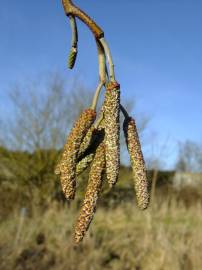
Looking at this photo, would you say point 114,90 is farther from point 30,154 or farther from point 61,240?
point 30,154

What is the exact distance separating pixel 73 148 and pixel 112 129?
8cm

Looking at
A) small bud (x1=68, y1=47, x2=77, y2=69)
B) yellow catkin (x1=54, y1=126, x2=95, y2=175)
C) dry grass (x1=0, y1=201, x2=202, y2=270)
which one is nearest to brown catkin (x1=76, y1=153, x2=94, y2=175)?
yellow catkin (x1=54, y1=126, x2=95, y2=175)

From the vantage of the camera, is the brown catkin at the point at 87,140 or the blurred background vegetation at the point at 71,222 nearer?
the brown catkin at the point at 87,140

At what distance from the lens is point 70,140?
0.88 metres

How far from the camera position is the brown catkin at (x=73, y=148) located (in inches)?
33.0

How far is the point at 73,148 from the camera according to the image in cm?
87

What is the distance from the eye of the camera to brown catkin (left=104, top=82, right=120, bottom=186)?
81cm

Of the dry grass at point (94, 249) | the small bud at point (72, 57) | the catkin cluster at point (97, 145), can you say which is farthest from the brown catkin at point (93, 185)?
the dry grass at point (94, 249)

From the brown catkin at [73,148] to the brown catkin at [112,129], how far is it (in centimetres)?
4

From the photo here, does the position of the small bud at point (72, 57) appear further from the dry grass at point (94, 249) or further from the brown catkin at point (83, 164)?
the dry grass at point (94, 249)

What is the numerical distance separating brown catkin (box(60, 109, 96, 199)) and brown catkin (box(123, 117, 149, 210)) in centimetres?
6

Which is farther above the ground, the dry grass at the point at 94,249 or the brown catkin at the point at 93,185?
the dry grass at the point at 94,249

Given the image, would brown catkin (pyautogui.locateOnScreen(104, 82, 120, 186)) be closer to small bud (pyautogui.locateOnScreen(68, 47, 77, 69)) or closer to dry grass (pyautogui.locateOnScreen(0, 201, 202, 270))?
small bud (pyautogui.locateOnScreen(68, 47, 77, 69))

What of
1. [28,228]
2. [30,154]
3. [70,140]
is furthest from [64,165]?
[30,154]
